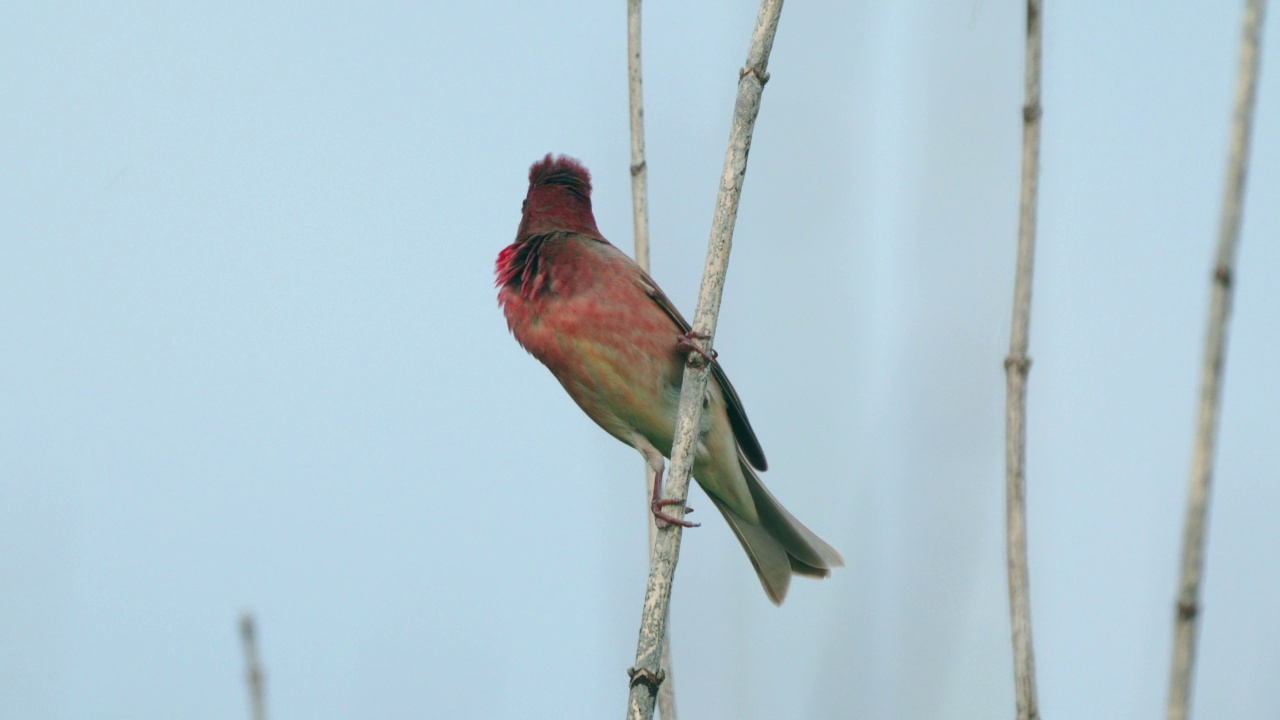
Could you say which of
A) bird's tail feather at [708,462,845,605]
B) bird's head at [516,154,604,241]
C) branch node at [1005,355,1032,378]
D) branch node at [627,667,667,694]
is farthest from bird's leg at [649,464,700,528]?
bird's head at [516,154,604,241]

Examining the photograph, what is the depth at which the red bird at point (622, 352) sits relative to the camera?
4.19 meters

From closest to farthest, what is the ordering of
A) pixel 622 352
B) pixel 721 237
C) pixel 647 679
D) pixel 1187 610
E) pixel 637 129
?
1. pixel 1187 610
2. pixel 647 679
3. pixel 721 237
4. pixel 637 129
5. pixel 622 352

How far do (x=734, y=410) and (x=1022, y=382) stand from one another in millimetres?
1937

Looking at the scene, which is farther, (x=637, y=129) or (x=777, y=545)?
(x=777, y=545)

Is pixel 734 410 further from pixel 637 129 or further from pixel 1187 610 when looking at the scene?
pixel 1187 610

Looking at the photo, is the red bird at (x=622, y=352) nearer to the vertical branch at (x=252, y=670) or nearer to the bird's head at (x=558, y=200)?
the bird's head at (x=558, y=200)

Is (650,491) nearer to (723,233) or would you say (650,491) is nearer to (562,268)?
(562,268)

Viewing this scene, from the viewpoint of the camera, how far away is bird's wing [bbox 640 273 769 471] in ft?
13.9

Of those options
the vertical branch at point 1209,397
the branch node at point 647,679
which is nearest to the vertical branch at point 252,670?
the branch node at point 647,679

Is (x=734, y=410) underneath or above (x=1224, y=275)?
above

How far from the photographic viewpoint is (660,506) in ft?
9.53

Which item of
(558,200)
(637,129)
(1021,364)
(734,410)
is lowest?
(1021,364)

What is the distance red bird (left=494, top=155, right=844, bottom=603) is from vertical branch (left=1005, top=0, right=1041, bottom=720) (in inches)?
58.4

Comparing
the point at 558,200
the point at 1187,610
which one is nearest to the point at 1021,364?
the point at 1187,610
